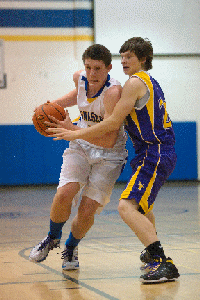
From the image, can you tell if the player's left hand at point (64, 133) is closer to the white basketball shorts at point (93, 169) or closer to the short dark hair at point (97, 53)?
the white basketball shorts at point (93, 169)

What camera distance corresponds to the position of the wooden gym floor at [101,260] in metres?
2.94

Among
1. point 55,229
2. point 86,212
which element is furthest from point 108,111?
point 55,229

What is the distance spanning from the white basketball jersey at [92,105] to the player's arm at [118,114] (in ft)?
1.05

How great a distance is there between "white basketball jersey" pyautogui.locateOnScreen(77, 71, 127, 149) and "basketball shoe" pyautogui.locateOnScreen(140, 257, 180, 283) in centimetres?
99

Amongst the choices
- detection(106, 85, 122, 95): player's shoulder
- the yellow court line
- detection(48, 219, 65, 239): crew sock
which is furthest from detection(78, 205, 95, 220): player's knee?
the yellow court line

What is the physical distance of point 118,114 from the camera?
11.0 ft

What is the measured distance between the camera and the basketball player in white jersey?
3604 millimetres

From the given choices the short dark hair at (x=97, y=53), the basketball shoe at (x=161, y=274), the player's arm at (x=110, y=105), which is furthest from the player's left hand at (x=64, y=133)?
the basketball shoe at (x=161, y=274)

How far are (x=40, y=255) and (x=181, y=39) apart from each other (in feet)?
28.1

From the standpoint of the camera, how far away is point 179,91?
1148 centimetres

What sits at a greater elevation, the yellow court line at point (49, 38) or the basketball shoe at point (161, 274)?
the yellow court line at point (49, 38)

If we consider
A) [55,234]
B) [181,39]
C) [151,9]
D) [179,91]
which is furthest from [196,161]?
[55,234]

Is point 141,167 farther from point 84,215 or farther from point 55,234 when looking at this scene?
point 55,234

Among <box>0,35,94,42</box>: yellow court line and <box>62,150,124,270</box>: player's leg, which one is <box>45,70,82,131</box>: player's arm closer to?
<box>62,150,124,270</box>: player's leg
